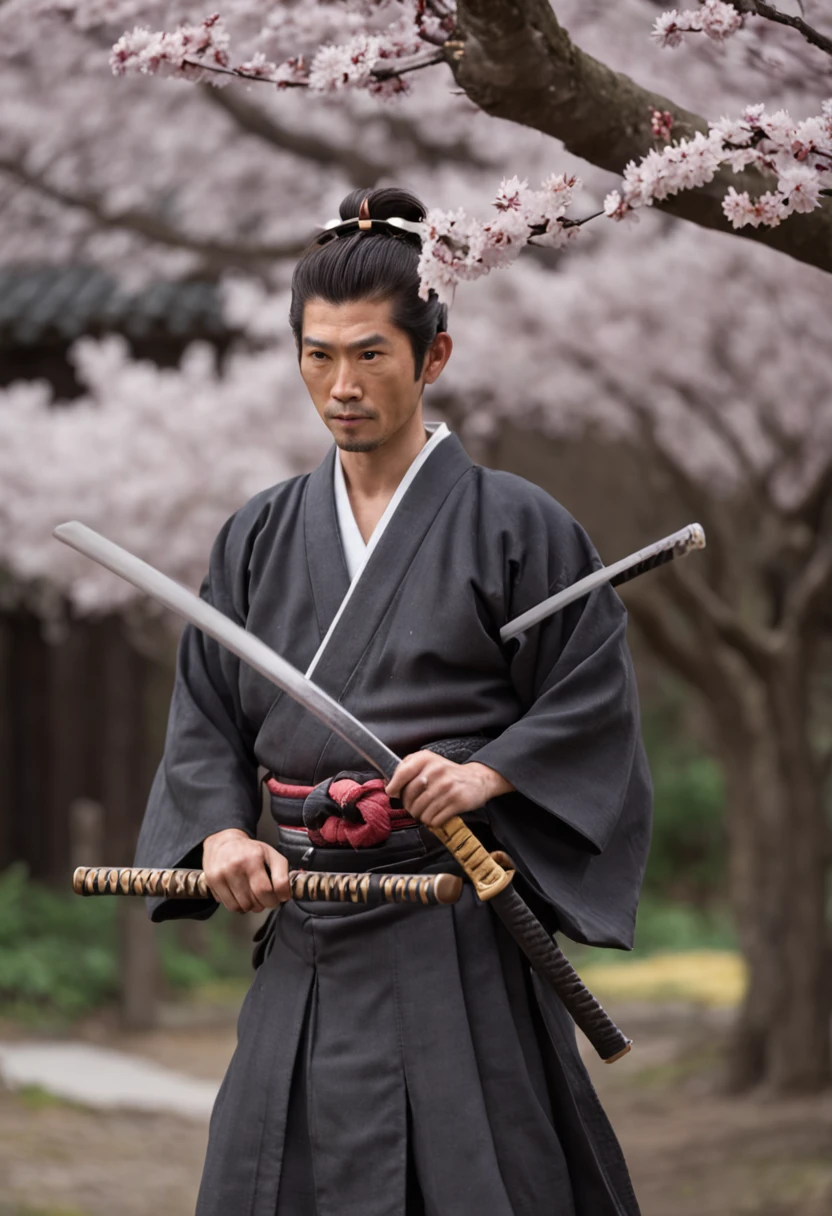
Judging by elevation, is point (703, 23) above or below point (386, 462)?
above

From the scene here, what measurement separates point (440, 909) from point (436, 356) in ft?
3.14

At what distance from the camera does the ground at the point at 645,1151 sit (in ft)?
18.2

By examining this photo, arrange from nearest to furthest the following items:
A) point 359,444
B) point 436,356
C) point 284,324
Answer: point 359,444
point 436,356
point 284,324

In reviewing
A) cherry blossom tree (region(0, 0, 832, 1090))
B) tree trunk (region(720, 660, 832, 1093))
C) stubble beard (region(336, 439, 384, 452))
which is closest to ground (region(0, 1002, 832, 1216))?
tree trunk (region(720, 660, 832, 1093))

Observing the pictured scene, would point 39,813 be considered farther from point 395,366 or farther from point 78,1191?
point 395,366

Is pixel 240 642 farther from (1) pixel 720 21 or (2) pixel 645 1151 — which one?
(2) pixel 645 1151

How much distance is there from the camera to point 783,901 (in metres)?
6.91

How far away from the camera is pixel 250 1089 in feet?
8.81

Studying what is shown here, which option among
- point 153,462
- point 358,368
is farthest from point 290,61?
point 153,462

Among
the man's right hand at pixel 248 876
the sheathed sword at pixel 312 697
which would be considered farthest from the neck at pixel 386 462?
the man's right hand at pixel 248 876

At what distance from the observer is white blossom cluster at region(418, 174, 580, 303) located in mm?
2568

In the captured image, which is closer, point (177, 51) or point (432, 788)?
point (432, 788)

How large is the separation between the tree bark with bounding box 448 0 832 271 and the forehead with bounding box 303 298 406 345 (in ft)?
1.32

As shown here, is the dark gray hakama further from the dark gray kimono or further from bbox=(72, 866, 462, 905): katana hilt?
bbox=(72, 866, 462, 905): katana hilt
